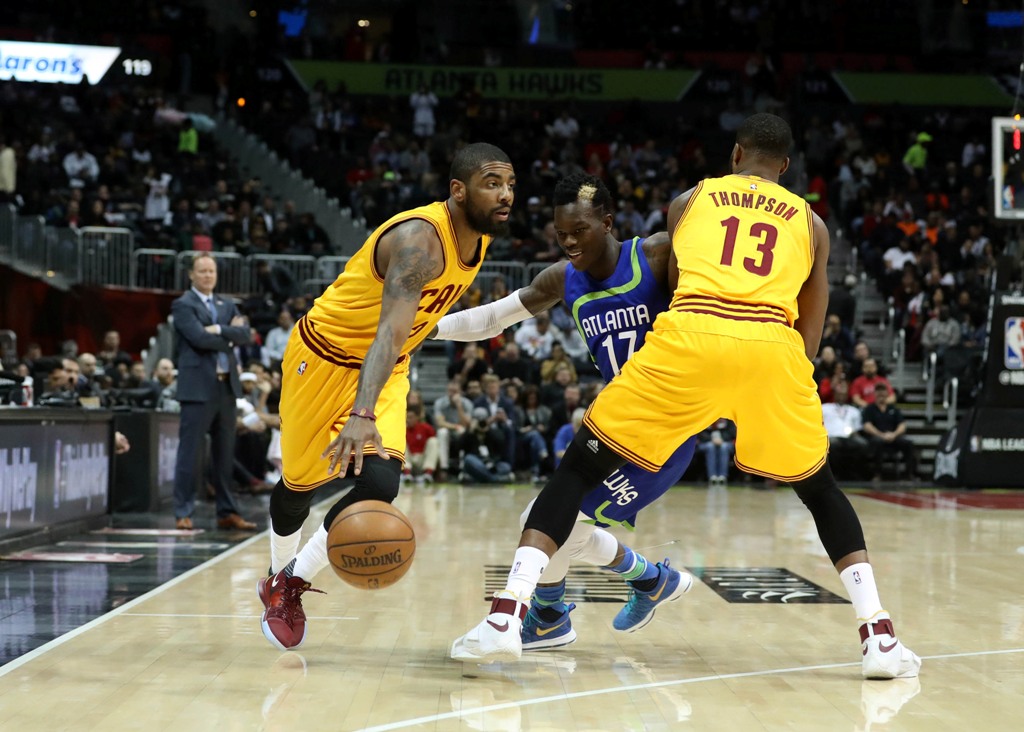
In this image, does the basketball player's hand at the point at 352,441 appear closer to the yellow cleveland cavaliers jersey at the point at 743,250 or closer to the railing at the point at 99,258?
the yellow cleveland cavaliers jersey at the point at 743,250

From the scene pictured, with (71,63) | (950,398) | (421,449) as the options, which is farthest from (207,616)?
(71,63)

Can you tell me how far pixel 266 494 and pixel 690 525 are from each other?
4851mm

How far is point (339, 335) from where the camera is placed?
457 centimetres

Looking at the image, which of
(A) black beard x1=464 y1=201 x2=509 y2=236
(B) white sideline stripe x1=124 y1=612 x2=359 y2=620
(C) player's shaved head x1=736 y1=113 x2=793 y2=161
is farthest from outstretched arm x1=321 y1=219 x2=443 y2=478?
(B) white sideline stripe x1=124 y1=612 x2=359 y2=620

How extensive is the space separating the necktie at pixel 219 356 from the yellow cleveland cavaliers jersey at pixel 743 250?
527 centimetres

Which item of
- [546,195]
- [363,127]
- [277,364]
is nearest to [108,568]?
[277,364]

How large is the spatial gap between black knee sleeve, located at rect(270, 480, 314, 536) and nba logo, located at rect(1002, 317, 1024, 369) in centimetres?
1125

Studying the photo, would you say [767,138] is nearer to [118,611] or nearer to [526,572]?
[526,572]

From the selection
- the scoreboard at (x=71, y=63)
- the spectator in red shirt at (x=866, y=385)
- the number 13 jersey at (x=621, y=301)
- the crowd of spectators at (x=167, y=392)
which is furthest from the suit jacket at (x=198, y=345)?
the scoreboard at (x=71, y=63)

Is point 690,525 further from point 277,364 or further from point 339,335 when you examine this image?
point 277,364

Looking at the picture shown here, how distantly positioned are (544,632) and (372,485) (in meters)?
0.95

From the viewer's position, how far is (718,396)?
406 centimetres

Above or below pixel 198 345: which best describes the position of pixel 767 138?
above

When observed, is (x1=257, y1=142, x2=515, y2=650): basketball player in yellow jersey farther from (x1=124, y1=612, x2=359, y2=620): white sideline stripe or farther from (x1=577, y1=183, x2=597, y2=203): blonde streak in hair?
(x1=124, y1=612, x2=359, y2=620): white sideline stripe
